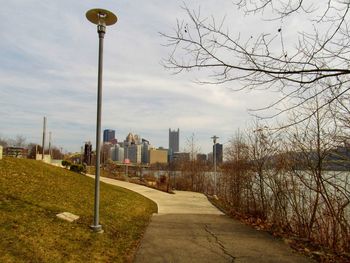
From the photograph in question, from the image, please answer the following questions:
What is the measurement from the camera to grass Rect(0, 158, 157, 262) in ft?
20.5

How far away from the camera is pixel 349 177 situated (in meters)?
8.60

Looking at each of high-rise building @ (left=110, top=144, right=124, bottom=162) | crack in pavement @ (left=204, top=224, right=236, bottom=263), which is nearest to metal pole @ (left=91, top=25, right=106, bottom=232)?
crack in pavement @ (left=204, top=224, right=236, bottom=263)

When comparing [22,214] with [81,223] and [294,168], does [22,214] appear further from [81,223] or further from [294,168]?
[294,168]

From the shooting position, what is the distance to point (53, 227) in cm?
777

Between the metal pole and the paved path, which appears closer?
the paved path

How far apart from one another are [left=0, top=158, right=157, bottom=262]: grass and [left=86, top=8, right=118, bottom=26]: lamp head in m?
4.69

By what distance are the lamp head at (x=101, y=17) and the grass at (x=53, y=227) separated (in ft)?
15.4

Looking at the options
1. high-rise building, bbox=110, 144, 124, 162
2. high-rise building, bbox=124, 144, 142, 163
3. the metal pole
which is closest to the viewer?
the metal pole

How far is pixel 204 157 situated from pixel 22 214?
30.8 m

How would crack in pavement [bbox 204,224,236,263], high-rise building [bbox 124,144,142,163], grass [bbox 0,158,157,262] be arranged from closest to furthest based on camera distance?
grass [bbox 0,158,157,262] → crack in pavement [bbox 204,224,236,263] → high-rise building [bbox 124,144,142,163]

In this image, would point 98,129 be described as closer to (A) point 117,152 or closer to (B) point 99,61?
(B) point 99,61

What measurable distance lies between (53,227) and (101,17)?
15.9ft

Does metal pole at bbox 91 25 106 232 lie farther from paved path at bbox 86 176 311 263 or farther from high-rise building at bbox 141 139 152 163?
high-rise building at bbox 141 139 152 163

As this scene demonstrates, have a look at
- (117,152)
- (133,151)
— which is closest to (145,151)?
(133,151)
